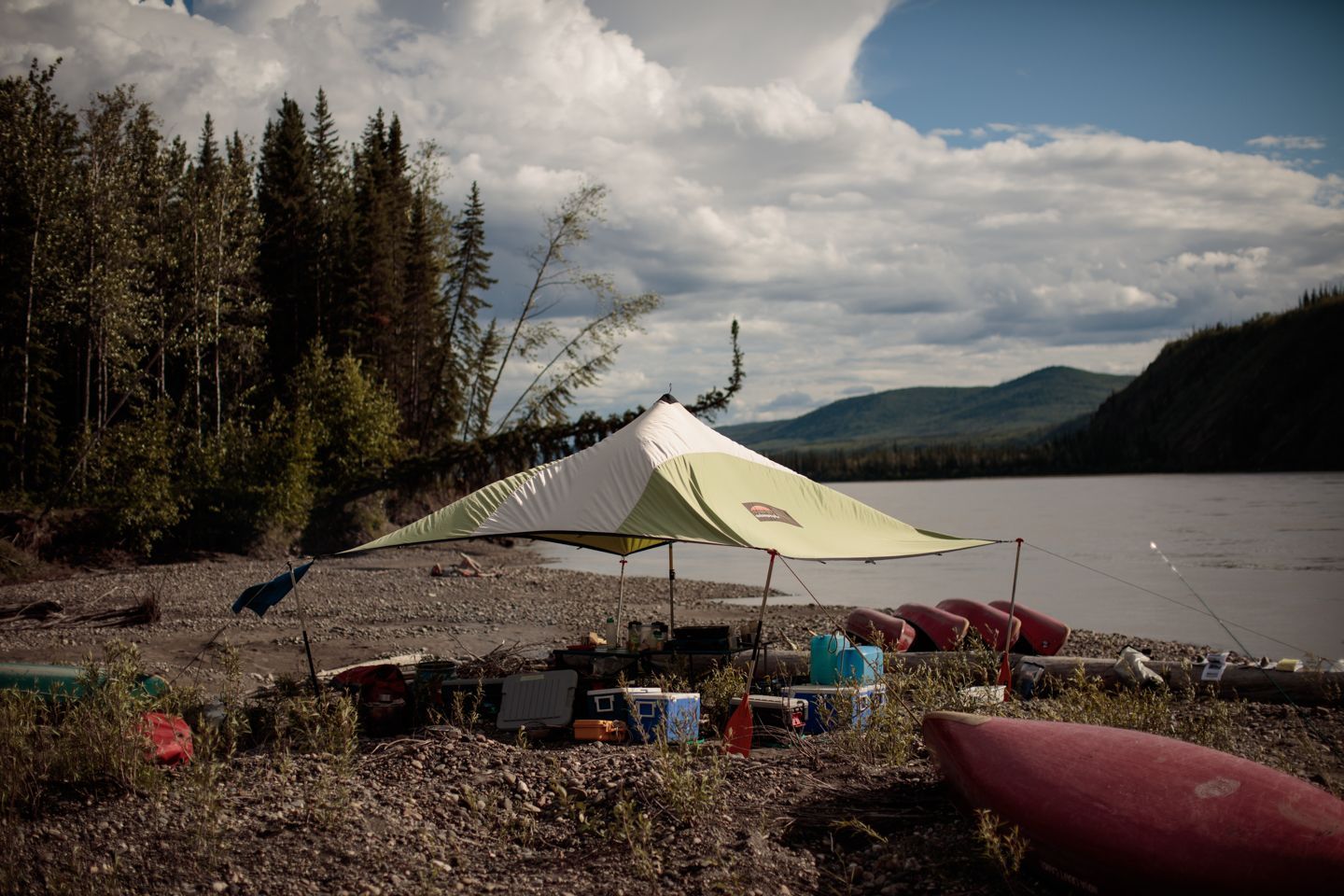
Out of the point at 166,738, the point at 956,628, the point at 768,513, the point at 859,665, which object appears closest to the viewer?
the point at 166,738

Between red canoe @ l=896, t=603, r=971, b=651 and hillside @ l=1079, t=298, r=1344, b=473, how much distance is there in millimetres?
103268

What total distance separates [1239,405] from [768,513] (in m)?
124

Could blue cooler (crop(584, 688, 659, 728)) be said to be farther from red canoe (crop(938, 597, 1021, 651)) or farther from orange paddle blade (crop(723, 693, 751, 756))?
red canoe (crop(938, 597, 1021, 651))

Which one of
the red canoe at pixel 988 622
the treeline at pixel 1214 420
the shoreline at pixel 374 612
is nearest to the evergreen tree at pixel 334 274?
the shoreline at pixel 374 612

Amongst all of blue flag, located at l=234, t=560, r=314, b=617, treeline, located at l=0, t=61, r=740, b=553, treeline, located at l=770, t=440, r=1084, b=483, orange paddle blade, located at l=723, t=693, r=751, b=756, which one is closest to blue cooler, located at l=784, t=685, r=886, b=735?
orange paddle blade, located at l=723, t=693, r=751, b=756

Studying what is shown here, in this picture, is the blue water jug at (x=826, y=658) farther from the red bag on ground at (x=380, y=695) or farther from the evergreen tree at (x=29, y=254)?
the evergreen tree at (x=29, y=254)

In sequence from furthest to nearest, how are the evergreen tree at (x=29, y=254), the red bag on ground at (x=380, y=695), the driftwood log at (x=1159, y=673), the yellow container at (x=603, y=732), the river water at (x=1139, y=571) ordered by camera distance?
1. the evergreen tree at (x=29, y=254)
2. the river water at (x=1139, y=571)
3. the driftwood log at (x=1159, y=673)
4. the red bag on ground at (x=380, y=695)
5. the yellow container at (x=603, y=732)

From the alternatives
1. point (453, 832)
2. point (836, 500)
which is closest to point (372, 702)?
point (453, 832)

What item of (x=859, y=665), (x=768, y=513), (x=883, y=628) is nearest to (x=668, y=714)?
(x=859, y=665)

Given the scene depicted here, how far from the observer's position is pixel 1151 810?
5.03 metres

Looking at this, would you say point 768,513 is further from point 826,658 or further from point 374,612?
point 374,612

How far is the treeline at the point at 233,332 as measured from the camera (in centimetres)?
2275

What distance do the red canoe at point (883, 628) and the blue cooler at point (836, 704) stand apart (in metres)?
2.79

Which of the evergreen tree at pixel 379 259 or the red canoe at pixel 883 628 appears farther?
the evergreen tree at pixel 379 259
